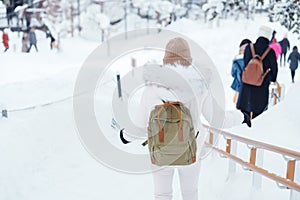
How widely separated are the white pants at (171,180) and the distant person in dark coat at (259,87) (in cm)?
264

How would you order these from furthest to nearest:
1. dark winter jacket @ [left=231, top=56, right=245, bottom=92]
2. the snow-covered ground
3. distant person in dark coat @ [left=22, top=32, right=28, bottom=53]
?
Answer: distant person in dark coat @ [left=22, top=32, right=28, bottom=53] < dark winter jacket @ [left=231, top=56, right=245, bottom=92] < the snow-covered ground

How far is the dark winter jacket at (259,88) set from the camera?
5117 mm

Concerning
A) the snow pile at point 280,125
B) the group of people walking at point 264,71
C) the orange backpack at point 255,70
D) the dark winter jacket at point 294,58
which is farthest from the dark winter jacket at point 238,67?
the dark winter jacket at point 294,58

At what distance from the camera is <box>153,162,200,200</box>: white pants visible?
2971 millimetres

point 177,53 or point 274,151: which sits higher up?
point 177,53

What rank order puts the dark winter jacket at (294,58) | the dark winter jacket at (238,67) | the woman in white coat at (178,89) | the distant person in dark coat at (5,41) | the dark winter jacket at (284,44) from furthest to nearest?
the distant person in dark coat at (5,41)
the dark winter jacket at (284,44)
the dark winter jacket at (294,58)
the dark winter jacket at (238,67)
the woman in white coat at (178,89)

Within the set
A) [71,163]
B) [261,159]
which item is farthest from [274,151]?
[71,163]

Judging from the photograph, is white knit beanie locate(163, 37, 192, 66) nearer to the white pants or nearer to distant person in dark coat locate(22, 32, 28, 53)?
the white pants

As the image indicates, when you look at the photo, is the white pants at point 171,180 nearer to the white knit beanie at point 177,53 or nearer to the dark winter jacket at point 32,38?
the white knit beanie at point 177,53

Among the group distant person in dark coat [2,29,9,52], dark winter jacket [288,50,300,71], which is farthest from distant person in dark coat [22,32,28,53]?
dark winter jacket [288,50,300,71]

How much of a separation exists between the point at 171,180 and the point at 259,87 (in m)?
2.83

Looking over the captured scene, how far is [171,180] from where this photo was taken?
9.95 ft

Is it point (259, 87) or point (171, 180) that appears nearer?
point (171, 180)

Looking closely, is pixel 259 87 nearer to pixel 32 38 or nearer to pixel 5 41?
pixel 5 41
